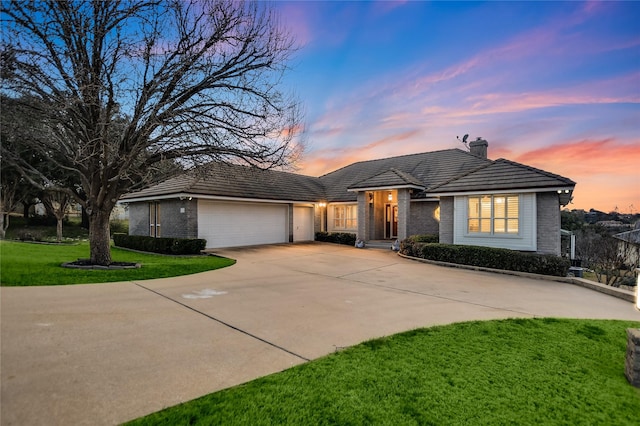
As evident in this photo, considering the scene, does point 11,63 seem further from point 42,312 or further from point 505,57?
point 505,57

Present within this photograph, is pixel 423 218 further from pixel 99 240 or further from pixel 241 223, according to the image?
pixel 99 240

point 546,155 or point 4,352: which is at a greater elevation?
point 546,155

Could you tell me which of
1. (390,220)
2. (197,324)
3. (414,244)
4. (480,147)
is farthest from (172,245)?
(480,147)

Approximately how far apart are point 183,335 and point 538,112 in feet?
53.8

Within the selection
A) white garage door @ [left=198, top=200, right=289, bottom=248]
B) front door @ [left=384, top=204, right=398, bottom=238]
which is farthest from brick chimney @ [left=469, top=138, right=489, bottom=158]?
white garage door @ [left=198, top=200, right=289, bottom=248]

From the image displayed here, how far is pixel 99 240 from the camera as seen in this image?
386 inches

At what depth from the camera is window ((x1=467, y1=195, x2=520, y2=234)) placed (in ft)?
40.9

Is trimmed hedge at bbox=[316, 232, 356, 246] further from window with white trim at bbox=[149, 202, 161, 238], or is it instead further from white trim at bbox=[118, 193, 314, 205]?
window with white trim at bbox=[149, 202, 161, 238]

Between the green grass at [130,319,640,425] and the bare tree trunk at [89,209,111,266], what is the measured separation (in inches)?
358

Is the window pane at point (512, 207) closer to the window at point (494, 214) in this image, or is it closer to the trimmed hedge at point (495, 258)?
the window at point (494, 214)

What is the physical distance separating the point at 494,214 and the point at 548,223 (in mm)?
1848

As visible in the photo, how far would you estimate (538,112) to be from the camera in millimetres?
13875

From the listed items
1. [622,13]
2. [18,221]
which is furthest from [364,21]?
[18,221]

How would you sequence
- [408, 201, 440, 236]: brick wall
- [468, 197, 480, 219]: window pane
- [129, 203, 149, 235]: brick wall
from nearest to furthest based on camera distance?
[468, 197, 480, 219]: window pane
[408, 201, 440, 236]: brick wall
[129, 203, 149, 235]: brick wall
